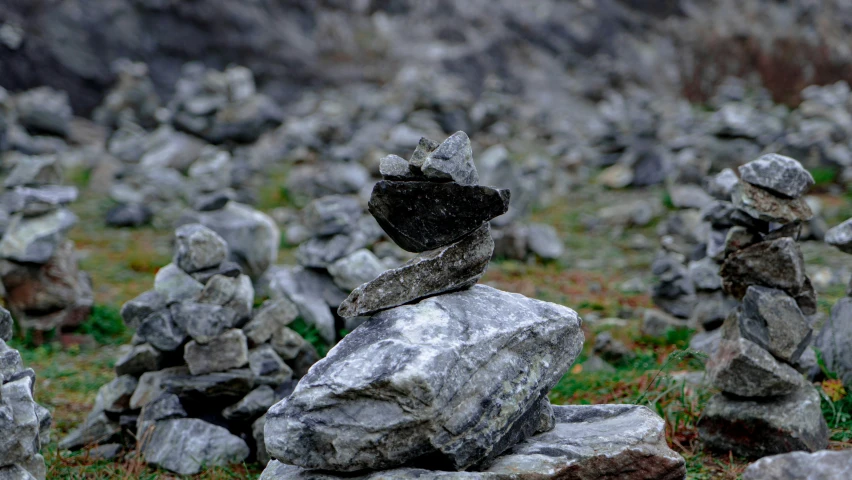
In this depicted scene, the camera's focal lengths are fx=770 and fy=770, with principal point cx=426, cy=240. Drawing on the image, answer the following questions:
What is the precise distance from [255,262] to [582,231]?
6.30m

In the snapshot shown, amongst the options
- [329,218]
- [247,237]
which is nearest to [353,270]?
[329,218]

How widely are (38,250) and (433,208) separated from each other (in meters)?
5.09

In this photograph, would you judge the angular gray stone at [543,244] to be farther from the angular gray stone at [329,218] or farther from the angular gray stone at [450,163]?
the angular gray stone at [450,163]

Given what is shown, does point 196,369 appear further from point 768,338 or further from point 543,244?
point 543,244

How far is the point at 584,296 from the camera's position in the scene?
8953 millimetres

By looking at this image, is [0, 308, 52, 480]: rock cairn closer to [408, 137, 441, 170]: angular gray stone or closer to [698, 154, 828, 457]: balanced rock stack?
[408, 137, 441, 170]: angular gray stone

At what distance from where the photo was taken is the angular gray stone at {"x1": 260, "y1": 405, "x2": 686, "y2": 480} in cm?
343

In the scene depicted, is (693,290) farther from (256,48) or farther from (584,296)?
(256,48)

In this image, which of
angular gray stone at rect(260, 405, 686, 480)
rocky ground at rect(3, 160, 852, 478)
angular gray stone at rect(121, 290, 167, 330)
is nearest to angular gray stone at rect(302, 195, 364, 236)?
rocky ground at rect(3, 160, 852, 478)

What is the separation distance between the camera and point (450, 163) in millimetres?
3676

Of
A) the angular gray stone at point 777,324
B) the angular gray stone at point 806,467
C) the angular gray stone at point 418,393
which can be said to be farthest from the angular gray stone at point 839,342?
the angular gray stone at point 418,393

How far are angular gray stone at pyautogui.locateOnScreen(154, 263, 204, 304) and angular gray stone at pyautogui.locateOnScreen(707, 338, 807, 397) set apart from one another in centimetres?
352

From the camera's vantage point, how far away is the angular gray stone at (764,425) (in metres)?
4.23

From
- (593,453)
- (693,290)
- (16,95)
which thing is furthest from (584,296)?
(16,95)
